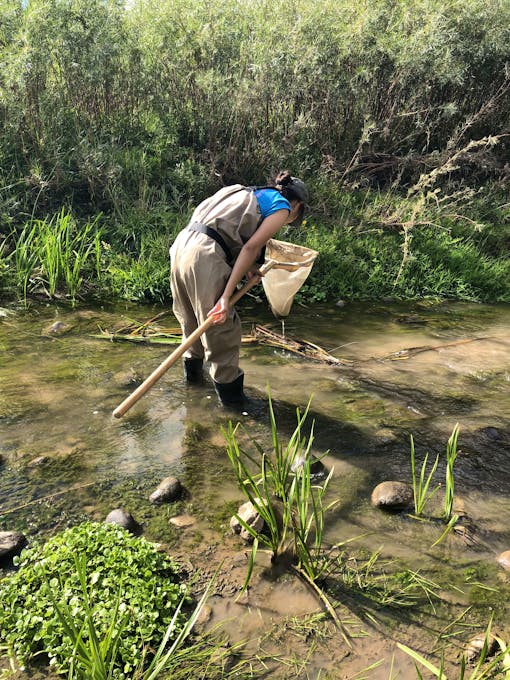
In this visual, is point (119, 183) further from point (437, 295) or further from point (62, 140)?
point (437, 295)

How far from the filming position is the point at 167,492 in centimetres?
240

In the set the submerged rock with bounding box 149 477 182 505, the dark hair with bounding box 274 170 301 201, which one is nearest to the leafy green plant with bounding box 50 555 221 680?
the submerged rock with bounding box 149 477 182 505

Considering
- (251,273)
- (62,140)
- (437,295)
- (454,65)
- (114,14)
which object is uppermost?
(114,14)

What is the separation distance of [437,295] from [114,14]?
5045 millimetres

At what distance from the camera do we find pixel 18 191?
18.7 ft

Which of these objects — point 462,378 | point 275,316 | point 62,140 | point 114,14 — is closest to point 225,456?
point 462,378

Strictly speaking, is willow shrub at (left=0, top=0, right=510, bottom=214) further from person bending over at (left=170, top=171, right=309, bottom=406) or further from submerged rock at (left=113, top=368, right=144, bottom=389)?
person bending over at (left=170, top=171, right=309, bottom=406)

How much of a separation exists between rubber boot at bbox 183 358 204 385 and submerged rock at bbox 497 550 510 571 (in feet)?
6.99

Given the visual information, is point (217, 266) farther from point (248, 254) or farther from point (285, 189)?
point (285, 189)

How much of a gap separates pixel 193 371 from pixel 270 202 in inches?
50.2

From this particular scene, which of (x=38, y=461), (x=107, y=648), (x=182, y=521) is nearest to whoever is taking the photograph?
(x=107, y=648)

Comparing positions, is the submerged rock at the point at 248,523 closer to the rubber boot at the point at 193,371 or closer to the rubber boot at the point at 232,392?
the rubber boot at the point at 232,392

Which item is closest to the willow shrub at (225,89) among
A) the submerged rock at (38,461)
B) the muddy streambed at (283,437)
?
the muddy streambed at (283,437)

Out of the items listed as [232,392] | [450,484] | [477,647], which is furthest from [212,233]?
[477,647]
